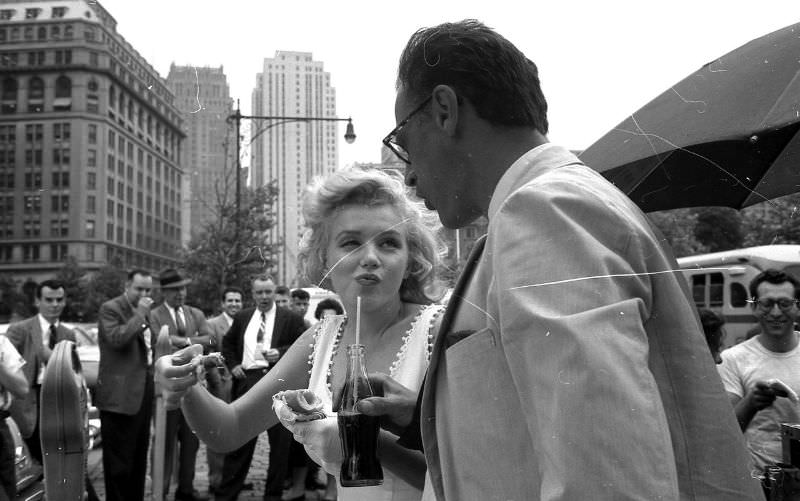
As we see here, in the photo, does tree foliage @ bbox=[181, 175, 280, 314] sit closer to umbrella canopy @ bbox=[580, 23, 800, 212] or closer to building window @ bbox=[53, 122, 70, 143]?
building window @ bbox=[53, 122, 70, 143]

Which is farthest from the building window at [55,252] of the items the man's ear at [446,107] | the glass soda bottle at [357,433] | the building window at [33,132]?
the man's ear at [446,107]

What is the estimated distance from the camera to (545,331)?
91cm

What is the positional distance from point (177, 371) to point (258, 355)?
414cm

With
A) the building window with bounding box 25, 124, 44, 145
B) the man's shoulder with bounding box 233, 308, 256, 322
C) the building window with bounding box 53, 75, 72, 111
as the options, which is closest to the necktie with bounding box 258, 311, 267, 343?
the man's shoulder with bounding box 233, 308, 256, 322

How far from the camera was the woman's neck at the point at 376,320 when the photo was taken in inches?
89.2

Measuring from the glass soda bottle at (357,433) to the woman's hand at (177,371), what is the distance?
1.40ft

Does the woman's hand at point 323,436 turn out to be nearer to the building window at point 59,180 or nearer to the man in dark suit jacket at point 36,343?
the building window at point 59,180

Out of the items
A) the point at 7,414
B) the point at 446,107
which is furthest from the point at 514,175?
the point at 7,414

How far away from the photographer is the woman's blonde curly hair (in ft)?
7.24

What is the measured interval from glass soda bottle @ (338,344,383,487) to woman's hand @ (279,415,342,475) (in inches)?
3.2

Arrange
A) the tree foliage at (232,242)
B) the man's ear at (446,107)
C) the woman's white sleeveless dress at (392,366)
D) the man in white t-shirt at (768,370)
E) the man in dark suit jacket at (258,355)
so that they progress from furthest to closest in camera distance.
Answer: the man in dark suit jacket at (258,355) → the tree foliage at (232,242) → the man in white t-shirt at (768,370) → the woman's white sleeveless dress at (392,366) → the man's ear at (446,107)

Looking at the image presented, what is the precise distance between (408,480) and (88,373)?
8.54m

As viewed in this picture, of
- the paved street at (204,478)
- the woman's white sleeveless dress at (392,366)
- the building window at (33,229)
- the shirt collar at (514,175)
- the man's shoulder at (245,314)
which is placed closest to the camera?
the shirt collar at (514,175)

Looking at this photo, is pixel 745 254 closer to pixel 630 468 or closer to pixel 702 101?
pixel 702 101
